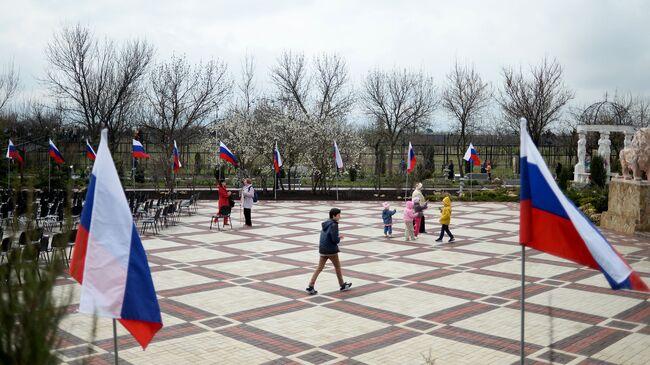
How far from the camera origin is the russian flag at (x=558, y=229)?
16.5 ft

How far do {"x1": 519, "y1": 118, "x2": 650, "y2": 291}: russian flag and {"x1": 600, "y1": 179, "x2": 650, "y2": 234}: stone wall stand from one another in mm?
17468

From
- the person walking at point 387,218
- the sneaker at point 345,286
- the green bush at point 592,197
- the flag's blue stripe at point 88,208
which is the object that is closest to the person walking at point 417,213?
the person walking at point 387,218

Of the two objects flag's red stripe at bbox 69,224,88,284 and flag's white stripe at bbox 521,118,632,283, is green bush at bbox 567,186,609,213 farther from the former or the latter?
flag's red stripe at bbox 69,224,88,284

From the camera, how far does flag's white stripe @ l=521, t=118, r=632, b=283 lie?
5.02m

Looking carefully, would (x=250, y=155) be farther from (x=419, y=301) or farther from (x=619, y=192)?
(x=419, y=301)

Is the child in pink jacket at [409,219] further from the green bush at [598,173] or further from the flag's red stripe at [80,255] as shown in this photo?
the green bush at [598,173]

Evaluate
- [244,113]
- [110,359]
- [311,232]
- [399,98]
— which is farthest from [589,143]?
[110,359]

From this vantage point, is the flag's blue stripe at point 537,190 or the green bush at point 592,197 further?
the green bush at point 592,197

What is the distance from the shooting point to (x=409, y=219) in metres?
18.6

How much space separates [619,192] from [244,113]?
25.4 m

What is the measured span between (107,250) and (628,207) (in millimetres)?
20232

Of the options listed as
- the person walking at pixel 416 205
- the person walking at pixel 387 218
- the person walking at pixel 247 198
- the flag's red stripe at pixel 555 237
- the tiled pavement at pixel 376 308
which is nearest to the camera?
the flag's red stripe at pixel 555 237

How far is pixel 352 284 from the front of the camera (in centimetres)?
1295

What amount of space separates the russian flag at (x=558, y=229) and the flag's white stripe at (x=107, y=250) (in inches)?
139
